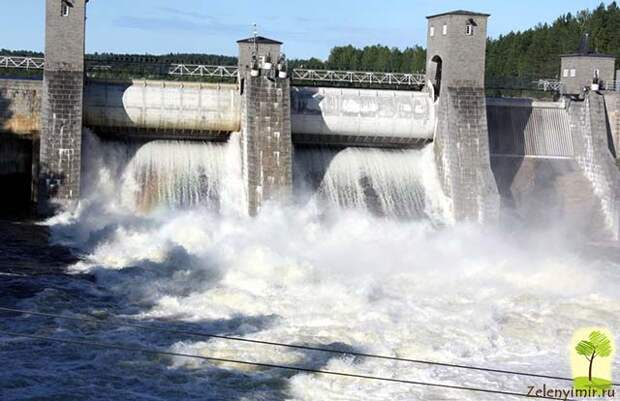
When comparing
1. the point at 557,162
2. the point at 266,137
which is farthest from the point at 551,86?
the point at 266,137

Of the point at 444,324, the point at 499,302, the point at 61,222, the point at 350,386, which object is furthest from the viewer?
the point at 61,222

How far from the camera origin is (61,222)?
28.3m

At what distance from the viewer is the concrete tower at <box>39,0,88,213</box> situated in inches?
1142

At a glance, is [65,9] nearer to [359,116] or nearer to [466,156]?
[359,116]

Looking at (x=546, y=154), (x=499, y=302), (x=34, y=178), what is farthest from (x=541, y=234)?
(x=34, y=178)

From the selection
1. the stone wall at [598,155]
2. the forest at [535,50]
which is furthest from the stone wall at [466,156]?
the forest at [535,50]

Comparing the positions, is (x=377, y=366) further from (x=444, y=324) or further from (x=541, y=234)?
(x=541, y=234)

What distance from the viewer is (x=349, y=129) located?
3272cm

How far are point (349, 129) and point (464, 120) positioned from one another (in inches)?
163

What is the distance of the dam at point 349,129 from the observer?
29703 millimetres

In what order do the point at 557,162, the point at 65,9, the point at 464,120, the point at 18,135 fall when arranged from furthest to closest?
the point at 557,162 → the point at 464,120 → the point at 18,135 → the point at 65,9

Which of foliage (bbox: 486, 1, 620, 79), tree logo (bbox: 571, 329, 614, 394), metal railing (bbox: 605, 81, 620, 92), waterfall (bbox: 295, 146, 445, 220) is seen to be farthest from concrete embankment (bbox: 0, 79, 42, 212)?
foliage (bbox: 486, 1, 620, 79)

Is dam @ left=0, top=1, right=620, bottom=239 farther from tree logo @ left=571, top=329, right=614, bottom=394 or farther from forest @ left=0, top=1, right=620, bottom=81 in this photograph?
forest @ left=0, top=1, right=620, bottom=81

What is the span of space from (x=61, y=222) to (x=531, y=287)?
47.5 feet
